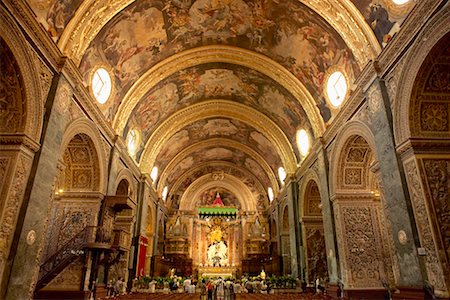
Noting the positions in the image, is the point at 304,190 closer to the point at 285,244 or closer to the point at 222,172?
the point at 285,244

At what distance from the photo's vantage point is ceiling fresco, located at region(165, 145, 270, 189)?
2431cm

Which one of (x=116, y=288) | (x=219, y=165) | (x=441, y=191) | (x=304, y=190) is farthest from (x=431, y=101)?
(x=219, y=165)

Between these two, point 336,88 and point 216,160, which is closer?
point 336,88

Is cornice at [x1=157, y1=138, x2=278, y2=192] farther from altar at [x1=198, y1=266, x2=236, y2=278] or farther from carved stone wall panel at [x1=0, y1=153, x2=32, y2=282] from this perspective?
carved stone wall panel at [x1=0, y1=153, x2=32, y2=282]

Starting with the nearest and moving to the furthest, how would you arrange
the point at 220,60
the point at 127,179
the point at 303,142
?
the point at 127,179
the point at 220,60
the point at 303,142

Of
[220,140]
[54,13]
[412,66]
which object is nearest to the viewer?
[412,66]

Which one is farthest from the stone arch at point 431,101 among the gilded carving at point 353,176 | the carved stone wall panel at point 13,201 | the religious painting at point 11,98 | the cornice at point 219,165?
the cornice at point 219,165

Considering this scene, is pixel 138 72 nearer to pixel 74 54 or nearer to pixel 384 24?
Result: pixel 74 54

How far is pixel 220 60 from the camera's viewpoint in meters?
15.2

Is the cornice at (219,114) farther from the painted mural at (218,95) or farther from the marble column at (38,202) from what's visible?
the marble column at (38,202)

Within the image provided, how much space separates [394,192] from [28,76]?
9.47 m

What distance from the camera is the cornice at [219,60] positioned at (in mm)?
13594

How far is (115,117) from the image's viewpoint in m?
13.1

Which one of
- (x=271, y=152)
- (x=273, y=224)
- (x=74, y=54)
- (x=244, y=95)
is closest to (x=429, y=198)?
(x=74, y=54)
